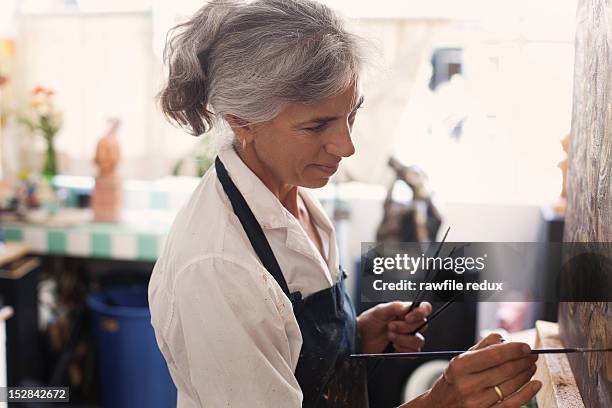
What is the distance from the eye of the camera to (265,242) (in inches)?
45.8

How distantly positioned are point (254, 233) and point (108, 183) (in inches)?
85.1

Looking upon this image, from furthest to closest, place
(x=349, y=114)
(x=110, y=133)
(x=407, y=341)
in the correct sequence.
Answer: (x=110, y=133) → (x=407, y=341) → (x=349, y=114)

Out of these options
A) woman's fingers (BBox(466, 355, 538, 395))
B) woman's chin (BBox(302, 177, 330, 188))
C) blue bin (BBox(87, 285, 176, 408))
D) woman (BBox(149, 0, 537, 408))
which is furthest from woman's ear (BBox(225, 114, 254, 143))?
blue bin (BBox(87, 285, 176, 408))

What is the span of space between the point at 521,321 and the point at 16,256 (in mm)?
1913

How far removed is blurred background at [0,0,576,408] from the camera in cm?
286

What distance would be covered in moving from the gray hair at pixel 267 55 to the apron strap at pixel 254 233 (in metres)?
0.12

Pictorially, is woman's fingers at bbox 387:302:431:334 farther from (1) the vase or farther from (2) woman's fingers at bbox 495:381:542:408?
(1) the vase

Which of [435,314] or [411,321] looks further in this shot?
[411,321]

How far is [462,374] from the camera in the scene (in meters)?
1.00

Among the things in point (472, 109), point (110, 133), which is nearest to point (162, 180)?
point (110, 133)

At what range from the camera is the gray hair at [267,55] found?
1084mm

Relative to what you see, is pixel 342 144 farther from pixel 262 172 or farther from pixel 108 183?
pixel 108 183

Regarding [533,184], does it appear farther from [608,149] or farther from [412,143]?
[608,149]

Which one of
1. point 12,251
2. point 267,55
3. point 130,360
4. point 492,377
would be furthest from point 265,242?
point 12,251
